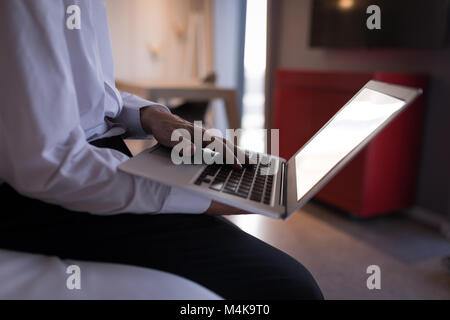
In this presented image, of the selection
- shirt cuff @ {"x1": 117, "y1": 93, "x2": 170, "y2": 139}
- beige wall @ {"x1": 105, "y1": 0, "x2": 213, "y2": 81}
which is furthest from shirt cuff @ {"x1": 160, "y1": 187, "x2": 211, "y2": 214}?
beige wall @ {"x1": 105, "y1": 0, "x2": 213, "y2": 81}

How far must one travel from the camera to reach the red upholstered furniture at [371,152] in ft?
5.96

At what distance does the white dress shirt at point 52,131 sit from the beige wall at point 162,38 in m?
3.86

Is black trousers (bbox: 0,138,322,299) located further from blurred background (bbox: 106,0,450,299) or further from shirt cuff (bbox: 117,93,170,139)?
blurred background (bbox: 106,0,450,299)

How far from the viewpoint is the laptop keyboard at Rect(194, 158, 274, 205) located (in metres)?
0.44

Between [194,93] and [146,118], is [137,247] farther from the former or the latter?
[194,93]

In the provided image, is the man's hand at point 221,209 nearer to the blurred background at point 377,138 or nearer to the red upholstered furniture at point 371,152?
the blurred background at point 377,138

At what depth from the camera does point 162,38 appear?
15.4 feet

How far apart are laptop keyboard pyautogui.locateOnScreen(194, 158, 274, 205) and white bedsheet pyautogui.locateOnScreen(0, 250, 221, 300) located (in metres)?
0.13

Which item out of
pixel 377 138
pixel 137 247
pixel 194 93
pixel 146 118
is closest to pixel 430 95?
pixel 377 138

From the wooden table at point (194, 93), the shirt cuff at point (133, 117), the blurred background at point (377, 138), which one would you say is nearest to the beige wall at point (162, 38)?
the blurred background at point (377, 138)

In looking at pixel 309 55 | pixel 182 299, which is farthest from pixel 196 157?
pixel 309 55

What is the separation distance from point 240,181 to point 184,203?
3.4 inches
